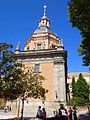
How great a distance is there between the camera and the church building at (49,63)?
40.7m

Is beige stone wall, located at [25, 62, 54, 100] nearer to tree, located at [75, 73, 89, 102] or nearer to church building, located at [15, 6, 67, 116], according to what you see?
church building, located at [15, 6, 67, 116]

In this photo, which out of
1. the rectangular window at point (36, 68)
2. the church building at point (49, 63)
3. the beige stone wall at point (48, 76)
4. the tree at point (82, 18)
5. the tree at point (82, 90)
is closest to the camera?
the tree at point (82, 18)

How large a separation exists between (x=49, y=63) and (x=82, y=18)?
28.0 m

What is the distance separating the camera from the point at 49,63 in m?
43.2

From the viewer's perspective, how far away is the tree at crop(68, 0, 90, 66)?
574 inches

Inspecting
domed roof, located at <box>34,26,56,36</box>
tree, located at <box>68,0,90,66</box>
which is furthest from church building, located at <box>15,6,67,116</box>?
tree, located at <box>68,0,90,66</box>

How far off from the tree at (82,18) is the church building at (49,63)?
23.5m

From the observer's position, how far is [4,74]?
2180cm

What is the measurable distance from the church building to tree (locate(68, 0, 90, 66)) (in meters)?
23.5

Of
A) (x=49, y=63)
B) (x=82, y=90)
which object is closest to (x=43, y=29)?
(x=49, y=63)

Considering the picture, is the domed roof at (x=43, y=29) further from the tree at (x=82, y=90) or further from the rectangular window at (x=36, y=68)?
the tree at (x=82, y=90)

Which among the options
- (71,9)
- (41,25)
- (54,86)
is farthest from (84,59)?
(41,25)

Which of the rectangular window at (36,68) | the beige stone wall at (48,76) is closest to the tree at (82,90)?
the beige stone wall at (48,76)

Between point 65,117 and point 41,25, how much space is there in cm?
3822
